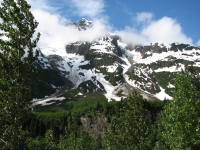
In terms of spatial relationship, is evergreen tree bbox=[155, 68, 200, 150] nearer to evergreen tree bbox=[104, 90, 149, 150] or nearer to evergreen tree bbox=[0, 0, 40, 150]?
evergreen tree bbox=[104, 90, 149, 150]

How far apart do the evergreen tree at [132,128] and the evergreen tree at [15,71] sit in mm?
17532

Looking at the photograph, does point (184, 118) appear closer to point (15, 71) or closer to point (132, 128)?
point (132, 128)

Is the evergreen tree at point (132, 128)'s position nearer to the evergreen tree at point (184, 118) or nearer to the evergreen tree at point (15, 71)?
the evergreen tree at point (184, 118)

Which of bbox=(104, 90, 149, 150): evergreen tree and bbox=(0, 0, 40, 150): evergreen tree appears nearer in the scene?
bbox=(0, 0, 40, 150): evergreen tree

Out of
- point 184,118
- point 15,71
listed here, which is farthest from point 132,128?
point 15,71

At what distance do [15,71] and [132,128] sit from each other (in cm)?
2083

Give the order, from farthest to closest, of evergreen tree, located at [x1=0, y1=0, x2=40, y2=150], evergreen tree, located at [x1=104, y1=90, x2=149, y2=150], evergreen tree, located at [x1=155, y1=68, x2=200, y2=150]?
evergreen tree, located at [x1=104, y1=90, x2=149, y2=150]
evergreen tree, located at [x1=155, y1=68, x2=200, y2=150]
evergreen tree, located at [x1=0, y1=0, x2=40, y2=150]

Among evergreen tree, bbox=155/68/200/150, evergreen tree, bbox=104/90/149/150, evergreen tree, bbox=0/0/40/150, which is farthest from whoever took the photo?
evergreen tree, bbox=104/90/149/150

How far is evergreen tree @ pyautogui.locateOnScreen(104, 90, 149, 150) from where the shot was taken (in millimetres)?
34019

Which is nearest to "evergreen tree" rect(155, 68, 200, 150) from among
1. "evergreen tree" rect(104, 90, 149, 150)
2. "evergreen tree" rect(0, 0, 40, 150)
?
"evergreen tree" rect(104, 90, 149, 150)

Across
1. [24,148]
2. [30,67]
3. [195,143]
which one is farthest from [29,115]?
[195,143]

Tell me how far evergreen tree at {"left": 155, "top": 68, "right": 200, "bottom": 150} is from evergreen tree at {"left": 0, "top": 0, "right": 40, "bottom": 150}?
54.3ft

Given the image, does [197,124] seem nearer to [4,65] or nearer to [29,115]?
[29,115]

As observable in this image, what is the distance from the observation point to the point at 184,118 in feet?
Answer: 84.8
